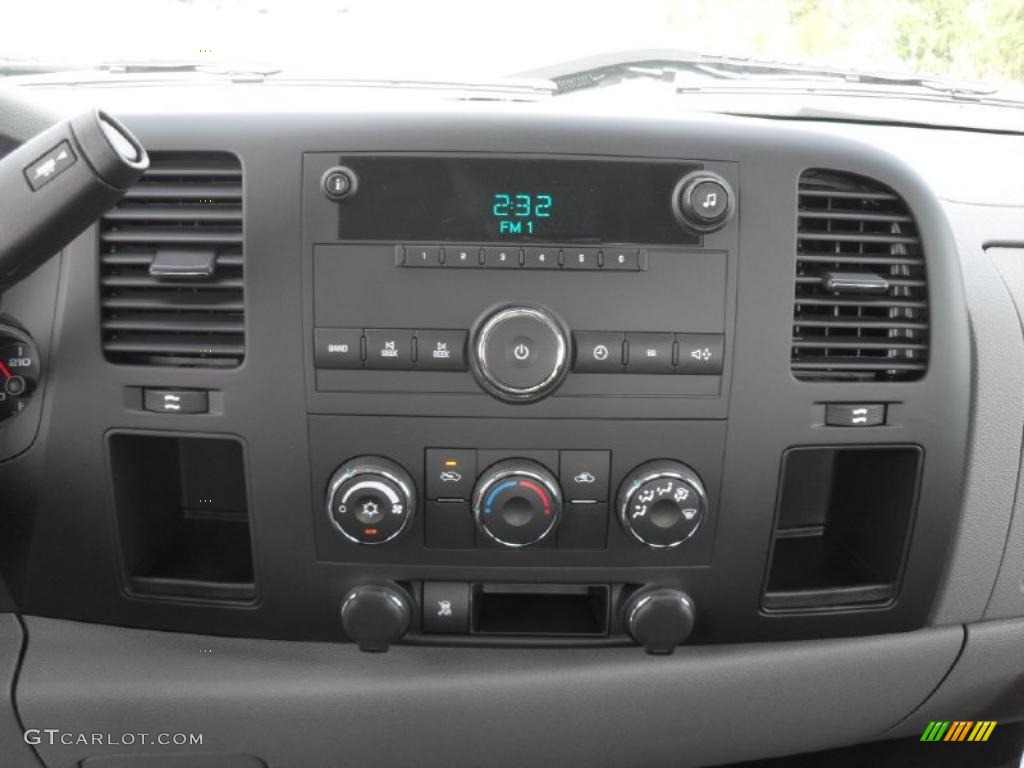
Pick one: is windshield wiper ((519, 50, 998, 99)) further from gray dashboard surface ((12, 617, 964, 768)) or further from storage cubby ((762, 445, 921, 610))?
gray dashboard surface ((12, 617, 964, 768))

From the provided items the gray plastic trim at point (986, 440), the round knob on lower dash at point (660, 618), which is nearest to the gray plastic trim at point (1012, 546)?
the gray plastic trim at point (986, 440)

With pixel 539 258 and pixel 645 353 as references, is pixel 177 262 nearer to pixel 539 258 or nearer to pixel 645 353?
pixel 539 258

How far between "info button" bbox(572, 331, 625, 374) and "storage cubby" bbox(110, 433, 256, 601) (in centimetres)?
49

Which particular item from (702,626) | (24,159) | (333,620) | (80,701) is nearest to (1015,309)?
(702,626)

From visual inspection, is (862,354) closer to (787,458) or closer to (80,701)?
(787,458)

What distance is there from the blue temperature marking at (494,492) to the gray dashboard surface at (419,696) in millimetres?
262

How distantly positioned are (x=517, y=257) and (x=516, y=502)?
12.9 inches

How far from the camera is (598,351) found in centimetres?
122

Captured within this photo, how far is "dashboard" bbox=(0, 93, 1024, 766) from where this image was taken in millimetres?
1208

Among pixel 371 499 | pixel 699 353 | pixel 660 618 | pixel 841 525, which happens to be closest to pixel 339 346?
pixel 371 499

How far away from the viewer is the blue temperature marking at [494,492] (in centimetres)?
123

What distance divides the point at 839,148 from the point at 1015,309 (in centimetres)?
48

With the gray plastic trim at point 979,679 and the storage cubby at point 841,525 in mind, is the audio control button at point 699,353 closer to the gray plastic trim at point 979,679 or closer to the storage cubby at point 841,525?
the storage cubby at point 841,525

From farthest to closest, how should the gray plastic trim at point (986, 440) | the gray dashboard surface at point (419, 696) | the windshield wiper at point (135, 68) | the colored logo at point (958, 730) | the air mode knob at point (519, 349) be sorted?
the windshield wiper at point (135, 68)
the colored logo at point (958, 730)
the gray plastic trim at point (986, 440)
the gray dashboard surface at point (419, 696)
the air mode knob at point (519, 349)
